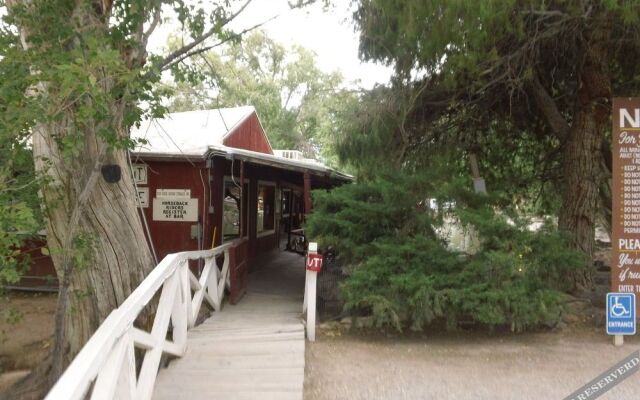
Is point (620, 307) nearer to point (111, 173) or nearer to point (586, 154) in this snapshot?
point (586, 154)

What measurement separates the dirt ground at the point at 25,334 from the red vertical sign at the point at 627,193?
6963mm

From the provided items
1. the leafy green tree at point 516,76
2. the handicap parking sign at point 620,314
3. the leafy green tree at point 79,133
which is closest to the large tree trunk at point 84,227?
the leafy green tree at point 79,133

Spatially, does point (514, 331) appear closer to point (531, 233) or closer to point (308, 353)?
point (531, 233)

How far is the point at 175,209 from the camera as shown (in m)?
10.4

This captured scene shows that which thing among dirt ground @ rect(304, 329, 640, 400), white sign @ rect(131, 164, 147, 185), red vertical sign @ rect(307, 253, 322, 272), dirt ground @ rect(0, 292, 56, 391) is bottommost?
dirt ground @ rect(0, 292, 56, 391)

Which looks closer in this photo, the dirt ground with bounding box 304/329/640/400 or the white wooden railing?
the white wooden railing

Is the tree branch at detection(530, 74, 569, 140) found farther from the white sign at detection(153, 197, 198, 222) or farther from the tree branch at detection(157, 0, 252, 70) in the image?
the white sign at detection(153, 197, 198, 222)

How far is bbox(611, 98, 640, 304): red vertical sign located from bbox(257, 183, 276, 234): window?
921cm

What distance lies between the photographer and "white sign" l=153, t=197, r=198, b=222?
33.7 ft

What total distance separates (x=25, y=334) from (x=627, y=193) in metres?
Answer: 8.92

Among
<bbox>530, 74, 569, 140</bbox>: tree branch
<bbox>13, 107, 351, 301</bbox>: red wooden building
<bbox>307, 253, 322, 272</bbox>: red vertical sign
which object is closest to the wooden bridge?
<bbox>307, 253, 322, 272</bbox>: red vertical sign

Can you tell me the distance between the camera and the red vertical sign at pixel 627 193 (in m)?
6.82

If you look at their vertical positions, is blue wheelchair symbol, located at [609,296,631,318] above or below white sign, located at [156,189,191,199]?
below

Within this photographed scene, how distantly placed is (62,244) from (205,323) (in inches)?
95.5
